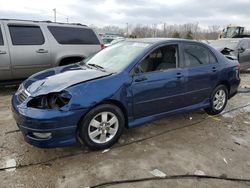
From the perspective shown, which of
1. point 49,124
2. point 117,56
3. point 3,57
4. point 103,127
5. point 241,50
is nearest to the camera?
point 49,124

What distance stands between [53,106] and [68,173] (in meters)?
0.85

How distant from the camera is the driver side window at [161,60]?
4.15m

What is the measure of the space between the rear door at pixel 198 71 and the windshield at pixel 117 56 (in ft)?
3.03

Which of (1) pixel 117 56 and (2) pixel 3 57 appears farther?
(2) pixel 3 57

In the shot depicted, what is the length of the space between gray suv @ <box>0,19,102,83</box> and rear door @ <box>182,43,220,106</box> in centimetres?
357

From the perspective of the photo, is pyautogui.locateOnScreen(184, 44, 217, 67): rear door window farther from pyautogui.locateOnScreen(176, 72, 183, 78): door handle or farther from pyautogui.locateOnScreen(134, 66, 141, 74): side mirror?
pyautogui.locateOnScreen(134, 66, 141, 74): side mirror

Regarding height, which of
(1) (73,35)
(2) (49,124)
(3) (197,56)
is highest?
(1) (73,35)

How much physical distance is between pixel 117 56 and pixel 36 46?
3312 mm

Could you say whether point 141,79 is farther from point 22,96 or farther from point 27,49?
point 27,49

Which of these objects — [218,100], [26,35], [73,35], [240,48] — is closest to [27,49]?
[26,35]

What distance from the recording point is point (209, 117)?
17.8ft

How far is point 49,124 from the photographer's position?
10.6 feet

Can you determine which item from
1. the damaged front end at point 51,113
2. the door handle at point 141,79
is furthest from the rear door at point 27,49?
the door handle at point 141,79

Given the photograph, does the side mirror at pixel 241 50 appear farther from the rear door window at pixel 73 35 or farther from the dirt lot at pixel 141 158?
the dirt lot at pixel 141 158
